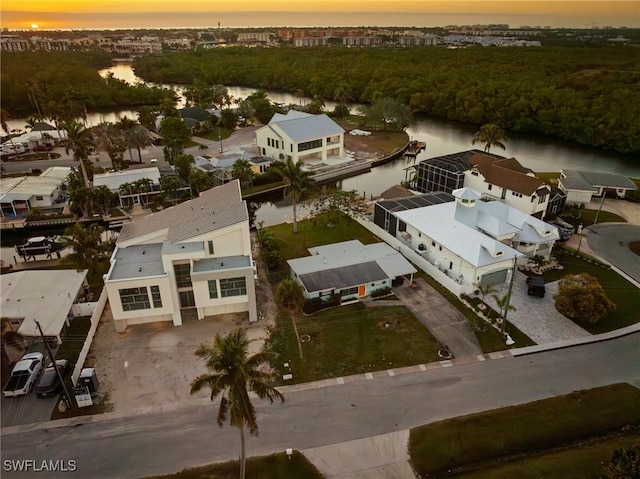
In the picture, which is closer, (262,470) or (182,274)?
(262,470)

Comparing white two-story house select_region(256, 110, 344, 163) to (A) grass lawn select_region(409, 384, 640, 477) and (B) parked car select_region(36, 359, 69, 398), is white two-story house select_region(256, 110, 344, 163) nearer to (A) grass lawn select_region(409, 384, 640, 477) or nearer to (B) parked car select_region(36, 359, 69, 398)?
(B) parked car select_region(36, 359, 69, 398)

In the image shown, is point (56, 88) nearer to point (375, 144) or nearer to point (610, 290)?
point (375, 144)

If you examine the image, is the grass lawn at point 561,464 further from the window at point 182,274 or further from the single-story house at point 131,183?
the single-story house at point 131,183

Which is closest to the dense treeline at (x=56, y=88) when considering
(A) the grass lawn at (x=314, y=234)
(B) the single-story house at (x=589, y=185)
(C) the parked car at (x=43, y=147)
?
(C) the parked car at (x=43, y=147)

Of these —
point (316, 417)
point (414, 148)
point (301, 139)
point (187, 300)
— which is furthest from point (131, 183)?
point (414, 148)

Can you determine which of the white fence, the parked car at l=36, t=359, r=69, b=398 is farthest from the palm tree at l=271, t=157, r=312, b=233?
the parked car at l=36, t=359, r=69, b=398

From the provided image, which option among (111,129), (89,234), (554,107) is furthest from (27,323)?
(554,107)
